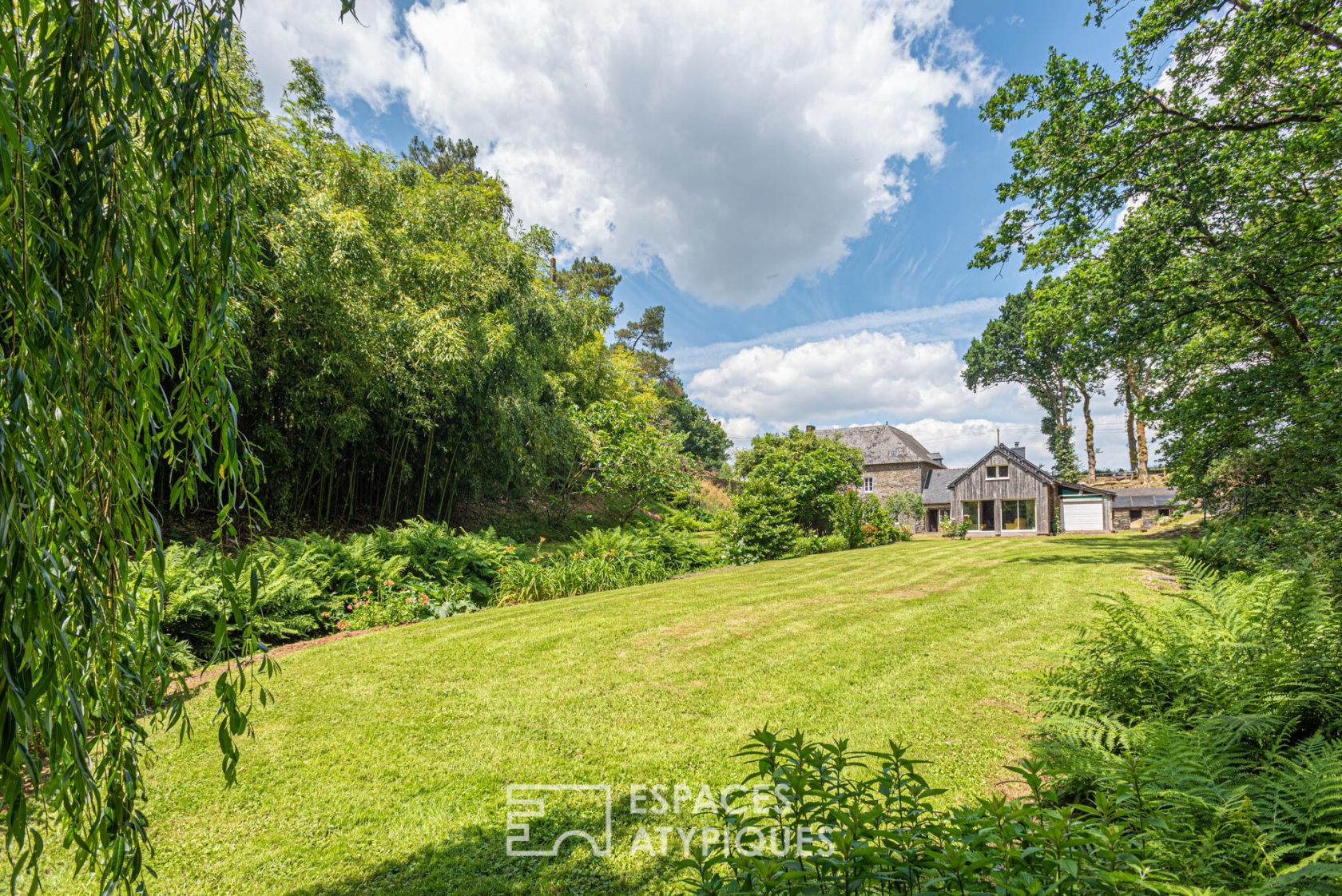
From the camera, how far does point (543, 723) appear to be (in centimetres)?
397

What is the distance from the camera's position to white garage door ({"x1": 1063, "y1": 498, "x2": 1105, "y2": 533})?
27.1 metres

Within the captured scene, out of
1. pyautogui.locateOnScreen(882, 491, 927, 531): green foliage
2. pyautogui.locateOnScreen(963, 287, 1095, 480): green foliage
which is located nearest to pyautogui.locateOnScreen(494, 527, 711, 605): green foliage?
pyautogui.locateOnScreen(882, 491, 927, 531): green foliage

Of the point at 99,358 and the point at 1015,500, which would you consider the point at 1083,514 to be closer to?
the point at 1015,500

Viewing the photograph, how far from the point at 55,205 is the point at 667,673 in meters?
4.78

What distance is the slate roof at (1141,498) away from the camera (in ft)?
90.9

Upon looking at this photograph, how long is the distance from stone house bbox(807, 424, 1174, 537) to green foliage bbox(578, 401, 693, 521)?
13928 millimetres

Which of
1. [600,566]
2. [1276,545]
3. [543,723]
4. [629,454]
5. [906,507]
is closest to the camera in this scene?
[543,723]

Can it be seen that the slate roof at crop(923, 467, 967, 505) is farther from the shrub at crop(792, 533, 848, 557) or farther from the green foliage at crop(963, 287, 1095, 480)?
the shrub at crop(792, 533, 848, 557)

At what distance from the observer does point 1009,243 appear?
10.5 m

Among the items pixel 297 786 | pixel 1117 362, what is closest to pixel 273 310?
pixel 297 786

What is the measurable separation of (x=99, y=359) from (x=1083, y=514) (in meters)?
34.8

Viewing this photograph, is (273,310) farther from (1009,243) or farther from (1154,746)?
(1009,243)

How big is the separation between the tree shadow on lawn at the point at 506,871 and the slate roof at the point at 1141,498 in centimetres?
3418

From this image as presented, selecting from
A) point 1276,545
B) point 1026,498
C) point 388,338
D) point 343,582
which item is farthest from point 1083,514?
point 343,582
